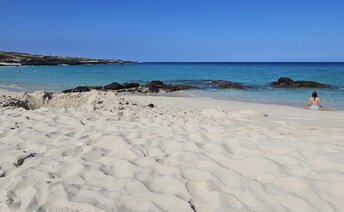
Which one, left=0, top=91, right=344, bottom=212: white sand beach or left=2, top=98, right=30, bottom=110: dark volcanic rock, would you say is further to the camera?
left=2, top=98, right=30, bottom=110: dark volcanic rock

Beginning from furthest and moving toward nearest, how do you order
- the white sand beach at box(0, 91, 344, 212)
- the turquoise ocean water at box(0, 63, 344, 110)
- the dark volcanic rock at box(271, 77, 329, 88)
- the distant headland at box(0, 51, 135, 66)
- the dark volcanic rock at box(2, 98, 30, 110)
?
the distant headland at box(0, 51, 135, 66) < the dark volcanic rock at box(271, 77, 329, 88) < the turquoise ocean water at box(0, 63, 344, 110) < the dark volcanic rock at box(2, 98, 30, 110) < the white sand beach at box(0, 91, 344, 212)

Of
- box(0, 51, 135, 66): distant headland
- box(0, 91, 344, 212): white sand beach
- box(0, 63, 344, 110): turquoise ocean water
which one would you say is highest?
box(0, 91, 344, 212): white sand beach

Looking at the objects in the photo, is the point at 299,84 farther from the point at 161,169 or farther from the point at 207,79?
the point at 161,169

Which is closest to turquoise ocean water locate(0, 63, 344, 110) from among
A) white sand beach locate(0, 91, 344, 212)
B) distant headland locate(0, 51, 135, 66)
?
white sand beach locate(0, 91, 344, 212)

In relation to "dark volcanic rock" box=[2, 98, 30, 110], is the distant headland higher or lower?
lower

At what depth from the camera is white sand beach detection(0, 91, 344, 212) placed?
10.6ft

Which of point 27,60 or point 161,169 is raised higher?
point 161,169

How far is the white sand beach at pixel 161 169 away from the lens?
3.23 meters

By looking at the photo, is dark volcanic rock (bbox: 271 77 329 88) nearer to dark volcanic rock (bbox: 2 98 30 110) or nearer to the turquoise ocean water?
the turquoise ocean water

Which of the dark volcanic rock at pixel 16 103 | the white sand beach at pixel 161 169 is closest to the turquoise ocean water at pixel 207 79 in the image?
the dark volcanic rock at pixel 16 103

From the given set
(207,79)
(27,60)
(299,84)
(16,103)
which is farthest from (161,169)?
(27,60)

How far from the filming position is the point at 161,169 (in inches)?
159

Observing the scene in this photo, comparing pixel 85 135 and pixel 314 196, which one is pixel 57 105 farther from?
pixel 314 196

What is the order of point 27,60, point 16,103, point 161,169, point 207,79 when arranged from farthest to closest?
point 27,60
point 207,79
point 16,103
point 161,169
